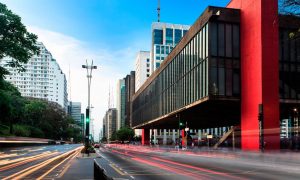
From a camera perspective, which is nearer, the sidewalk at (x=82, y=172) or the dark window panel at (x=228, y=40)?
the sidewalk at (x=82, y=172)

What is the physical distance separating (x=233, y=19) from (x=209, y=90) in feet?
33.5

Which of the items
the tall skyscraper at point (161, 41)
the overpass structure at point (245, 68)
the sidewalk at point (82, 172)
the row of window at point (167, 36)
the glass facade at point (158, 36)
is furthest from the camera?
the row of window at point (167, 36)

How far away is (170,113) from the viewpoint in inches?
3054

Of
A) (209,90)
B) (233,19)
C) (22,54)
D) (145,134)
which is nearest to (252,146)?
(209,90)

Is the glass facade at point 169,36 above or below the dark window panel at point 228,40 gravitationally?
above

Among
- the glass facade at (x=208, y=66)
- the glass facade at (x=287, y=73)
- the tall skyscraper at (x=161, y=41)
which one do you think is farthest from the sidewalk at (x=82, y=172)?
the tall skyscraper at (x=161, y=41)

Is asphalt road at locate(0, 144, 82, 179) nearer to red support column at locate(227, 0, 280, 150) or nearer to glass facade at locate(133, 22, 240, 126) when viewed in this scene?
glass facade at locate(133, 22, 240, 126)

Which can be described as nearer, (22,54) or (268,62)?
(22,54)

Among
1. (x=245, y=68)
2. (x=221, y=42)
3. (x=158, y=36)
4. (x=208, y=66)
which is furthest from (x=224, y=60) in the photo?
(x=158, y=36)

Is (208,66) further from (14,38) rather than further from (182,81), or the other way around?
(14,38)

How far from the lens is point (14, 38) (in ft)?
99.3

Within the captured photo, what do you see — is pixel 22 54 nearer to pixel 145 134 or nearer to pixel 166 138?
pixel 145 134

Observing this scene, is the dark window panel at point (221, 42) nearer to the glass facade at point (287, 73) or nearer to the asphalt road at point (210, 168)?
the glass facade at point (287, 73)

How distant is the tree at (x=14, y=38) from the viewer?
2947 centimetres
